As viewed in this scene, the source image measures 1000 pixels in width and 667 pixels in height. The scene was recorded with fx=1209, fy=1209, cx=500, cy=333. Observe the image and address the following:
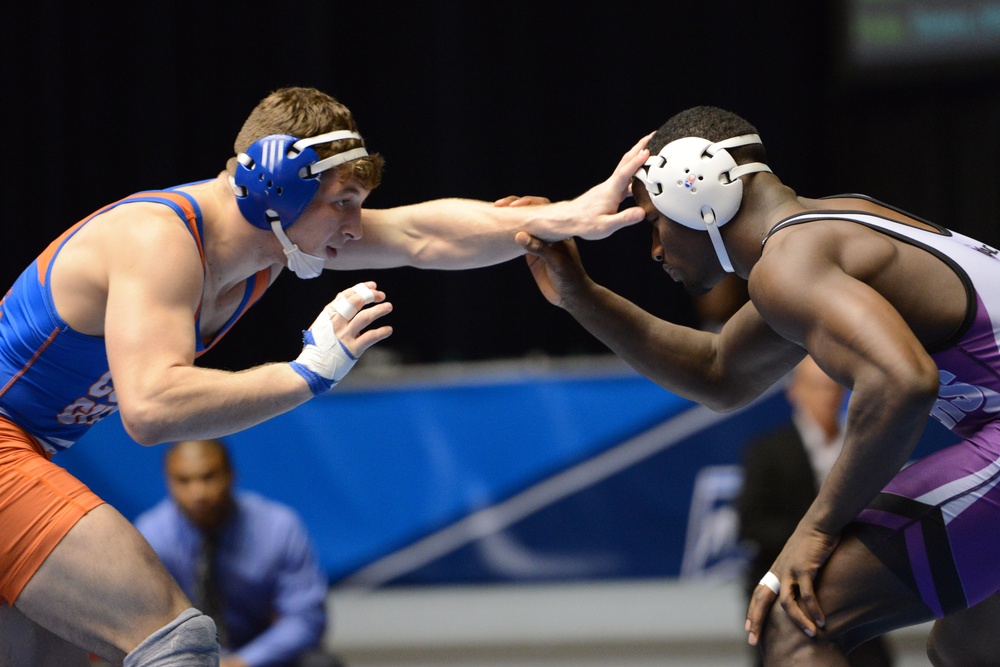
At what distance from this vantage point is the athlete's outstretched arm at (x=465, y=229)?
3281 millimetres

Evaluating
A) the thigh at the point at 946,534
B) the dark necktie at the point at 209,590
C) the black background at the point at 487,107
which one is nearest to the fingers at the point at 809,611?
the thigh at the point at 946,534

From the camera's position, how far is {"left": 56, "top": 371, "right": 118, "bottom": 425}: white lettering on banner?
295cm

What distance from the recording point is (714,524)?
567 centimetres

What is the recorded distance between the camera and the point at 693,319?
28.2 ft

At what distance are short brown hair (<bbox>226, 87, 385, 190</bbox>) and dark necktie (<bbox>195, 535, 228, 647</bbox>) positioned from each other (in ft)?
6.35

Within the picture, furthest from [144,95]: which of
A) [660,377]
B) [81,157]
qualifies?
[660,377]

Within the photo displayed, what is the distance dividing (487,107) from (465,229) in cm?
554

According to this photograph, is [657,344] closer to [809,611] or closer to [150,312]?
[809,611]

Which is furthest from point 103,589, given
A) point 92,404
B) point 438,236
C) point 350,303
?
point 438,236

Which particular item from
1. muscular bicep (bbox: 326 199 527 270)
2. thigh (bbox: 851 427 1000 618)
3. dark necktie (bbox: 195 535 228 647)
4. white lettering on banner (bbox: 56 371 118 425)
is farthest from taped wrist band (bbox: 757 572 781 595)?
dark necktie (bbox: 195 535 228 647)

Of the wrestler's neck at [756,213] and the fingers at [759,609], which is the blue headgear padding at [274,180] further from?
the fingers at [759,609]

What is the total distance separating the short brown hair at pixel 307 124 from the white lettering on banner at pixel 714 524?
309 cm

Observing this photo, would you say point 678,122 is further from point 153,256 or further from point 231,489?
point 231,489

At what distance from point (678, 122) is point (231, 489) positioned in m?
2.40
